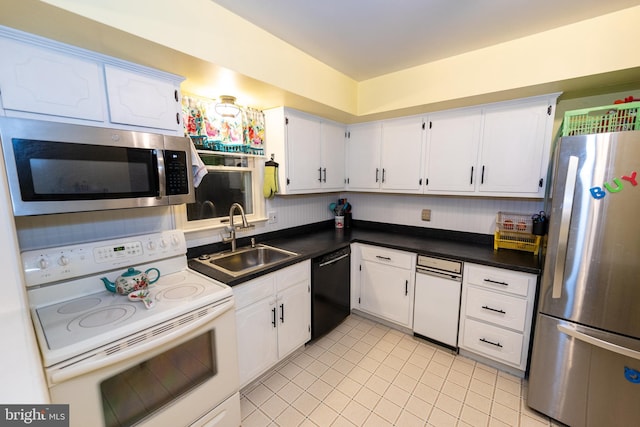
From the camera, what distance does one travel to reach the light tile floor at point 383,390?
162 centimetres

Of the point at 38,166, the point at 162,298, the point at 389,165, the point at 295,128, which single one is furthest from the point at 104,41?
the point at 389,165

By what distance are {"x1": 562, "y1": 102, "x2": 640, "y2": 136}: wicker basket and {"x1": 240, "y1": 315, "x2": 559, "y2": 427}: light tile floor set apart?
1794 millimetres

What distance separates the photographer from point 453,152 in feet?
7.46

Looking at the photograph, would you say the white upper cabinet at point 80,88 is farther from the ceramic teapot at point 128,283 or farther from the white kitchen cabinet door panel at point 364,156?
the white kitchen cabinet door panel at point 364,156

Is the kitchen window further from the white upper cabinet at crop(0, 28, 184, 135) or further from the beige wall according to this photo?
the white upper cabinet at crop(0, 28, 184, 135)

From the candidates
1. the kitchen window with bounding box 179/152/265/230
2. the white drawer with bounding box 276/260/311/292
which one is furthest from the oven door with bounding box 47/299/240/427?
the kitchen window with bounding box 179/152/265/230

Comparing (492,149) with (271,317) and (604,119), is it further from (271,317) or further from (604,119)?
(271,317)

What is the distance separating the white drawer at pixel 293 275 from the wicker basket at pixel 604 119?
6.53 ft

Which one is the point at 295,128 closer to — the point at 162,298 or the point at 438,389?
the point at 162,298

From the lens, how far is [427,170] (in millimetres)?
2422

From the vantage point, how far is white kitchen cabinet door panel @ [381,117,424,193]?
8.06ft

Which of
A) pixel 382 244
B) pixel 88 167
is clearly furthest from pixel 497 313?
pixel 88 167

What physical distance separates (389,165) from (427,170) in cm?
38

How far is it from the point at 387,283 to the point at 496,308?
866mm
